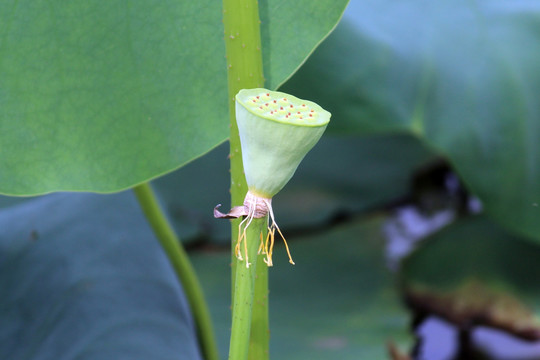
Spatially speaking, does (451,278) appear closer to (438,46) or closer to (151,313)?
(438,46)

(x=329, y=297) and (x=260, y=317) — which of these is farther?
(x=329, y=297)

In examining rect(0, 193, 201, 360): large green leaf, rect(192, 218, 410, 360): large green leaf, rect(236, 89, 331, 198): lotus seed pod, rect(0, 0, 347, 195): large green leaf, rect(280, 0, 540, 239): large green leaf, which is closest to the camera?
rect(236, 89, 331, 198): lotus seed pod

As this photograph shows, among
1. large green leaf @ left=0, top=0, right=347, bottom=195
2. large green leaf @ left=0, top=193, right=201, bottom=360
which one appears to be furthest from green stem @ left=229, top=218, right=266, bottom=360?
large green leaf @ left=0, top=193, right=201, bottom=360

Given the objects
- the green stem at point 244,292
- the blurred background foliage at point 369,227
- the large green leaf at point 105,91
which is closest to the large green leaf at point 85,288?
the blurred background foliage at point 369,227

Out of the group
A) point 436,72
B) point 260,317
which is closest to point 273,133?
point 260,317

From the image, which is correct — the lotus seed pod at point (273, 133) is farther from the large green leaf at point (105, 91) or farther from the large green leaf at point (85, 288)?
the large green leaf at point (85, 288)

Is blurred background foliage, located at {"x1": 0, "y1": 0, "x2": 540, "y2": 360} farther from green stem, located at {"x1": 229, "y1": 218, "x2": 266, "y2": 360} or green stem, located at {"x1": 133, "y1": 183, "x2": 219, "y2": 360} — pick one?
green stem, located at {"x1": 229, "y1": 218, "x2": 266, "y2": 360}

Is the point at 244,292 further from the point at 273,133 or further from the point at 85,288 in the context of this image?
Answer: the point at 85,288
